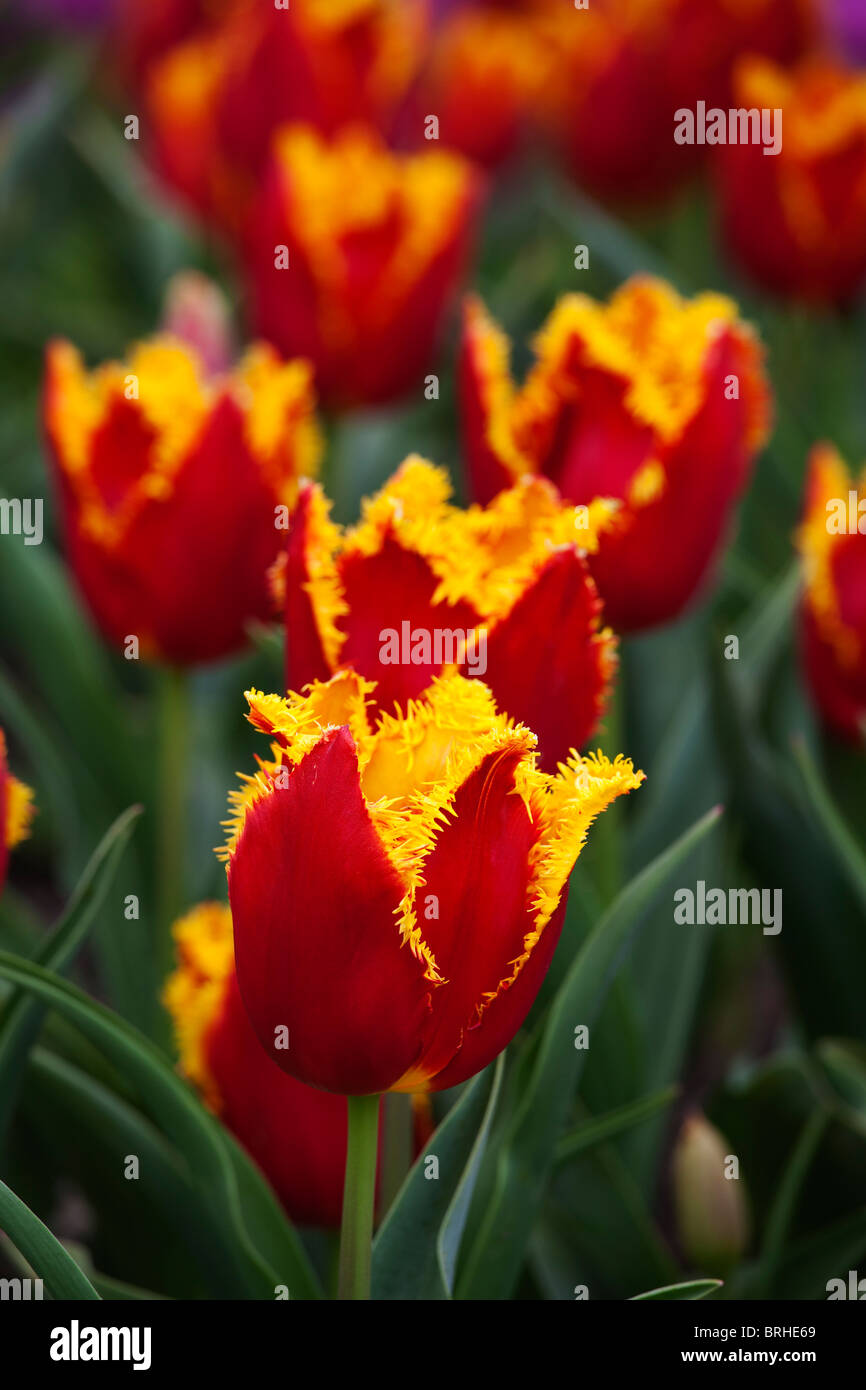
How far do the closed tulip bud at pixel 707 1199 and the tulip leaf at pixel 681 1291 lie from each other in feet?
0.52

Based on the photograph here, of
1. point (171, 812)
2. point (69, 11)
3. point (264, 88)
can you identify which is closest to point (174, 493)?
point (171, 812)

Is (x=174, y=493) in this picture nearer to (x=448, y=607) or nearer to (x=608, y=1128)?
(x=448, y=607)

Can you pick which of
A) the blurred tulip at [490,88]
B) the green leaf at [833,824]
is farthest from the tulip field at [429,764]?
the blurred tulip at [490,88]

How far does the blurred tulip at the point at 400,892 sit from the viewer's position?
0.50 meters

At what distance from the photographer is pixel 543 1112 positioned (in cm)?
65

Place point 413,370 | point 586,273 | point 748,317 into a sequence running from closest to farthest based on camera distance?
point 413,370
point 586,273
point 748,317

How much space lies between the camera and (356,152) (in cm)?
140

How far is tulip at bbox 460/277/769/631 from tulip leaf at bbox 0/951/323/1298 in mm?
345

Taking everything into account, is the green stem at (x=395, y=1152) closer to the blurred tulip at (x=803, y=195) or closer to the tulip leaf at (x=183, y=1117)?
the tulip leaf at (x=183, y=1117)

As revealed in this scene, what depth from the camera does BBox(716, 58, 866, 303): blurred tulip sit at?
61.6 inches

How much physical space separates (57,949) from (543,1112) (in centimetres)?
22
